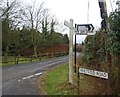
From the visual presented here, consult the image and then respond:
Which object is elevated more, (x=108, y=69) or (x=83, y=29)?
(x=83, y=29)

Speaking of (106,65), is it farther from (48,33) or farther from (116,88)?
(48,33)

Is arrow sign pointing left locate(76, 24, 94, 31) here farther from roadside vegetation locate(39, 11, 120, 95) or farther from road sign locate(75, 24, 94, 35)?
roadside vegetation locate(39, 11, 120, 95)

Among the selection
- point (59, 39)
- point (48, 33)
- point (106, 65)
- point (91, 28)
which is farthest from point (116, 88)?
point (59, 39)

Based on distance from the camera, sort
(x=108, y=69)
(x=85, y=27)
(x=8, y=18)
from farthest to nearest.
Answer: (x=8, y=18) < (x=85, y=27) < (x=108, y=69)

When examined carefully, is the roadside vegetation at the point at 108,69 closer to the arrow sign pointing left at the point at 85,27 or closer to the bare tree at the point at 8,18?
the arrow sign pointing left at the point at 85,27

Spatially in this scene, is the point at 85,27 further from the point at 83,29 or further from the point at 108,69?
the point at 108,69

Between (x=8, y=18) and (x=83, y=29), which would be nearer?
(x=83, y=29)

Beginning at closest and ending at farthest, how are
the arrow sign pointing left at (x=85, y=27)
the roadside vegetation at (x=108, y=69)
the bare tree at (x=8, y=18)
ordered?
the roadside vegetation at (x=108, y=69) < the arrow sign pointing left at (x=85, y=27) < the bare tree at (x=8, y=18)

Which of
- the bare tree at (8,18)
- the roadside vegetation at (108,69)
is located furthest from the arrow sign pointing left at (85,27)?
the bare tree at (8,18)

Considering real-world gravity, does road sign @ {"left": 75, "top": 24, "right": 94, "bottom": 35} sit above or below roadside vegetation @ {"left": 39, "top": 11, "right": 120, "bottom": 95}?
above

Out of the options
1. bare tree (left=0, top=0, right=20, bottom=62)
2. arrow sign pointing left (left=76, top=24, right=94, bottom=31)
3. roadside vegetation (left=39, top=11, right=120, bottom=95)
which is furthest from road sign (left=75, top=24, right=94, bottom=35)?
bare tree (left=0, top=0, right=20, bottom=62)

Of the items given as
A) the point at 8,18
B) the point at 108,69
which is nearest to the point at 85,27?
the point at 108,69

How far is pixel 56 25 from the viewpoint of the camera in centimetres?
5725

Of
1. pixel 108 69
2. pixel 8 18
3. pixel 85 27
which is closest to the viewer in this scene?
pixel 108 69
